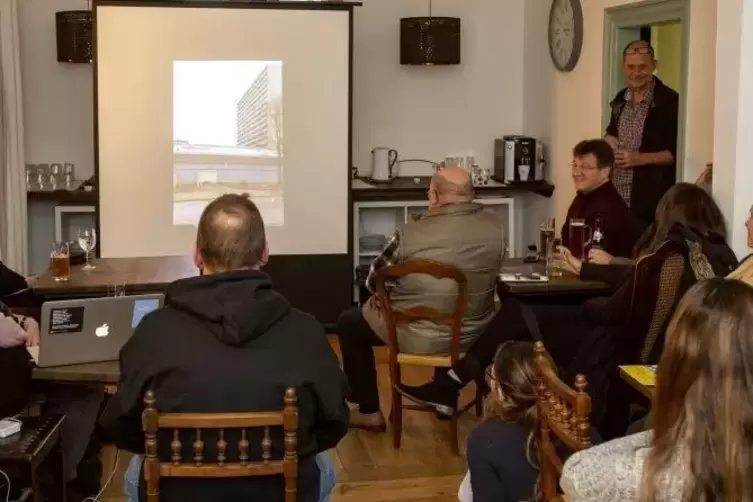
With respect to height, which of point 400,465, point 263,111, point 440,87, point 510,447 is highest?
point 440,87

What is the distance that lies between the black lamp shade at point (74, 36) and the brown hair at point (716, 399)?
5236mm

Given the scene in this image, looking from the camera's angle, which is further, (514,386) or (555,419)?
(514,386)

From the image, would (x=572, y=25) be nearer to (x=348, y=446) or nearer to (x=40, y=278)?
(x=348, y=446)

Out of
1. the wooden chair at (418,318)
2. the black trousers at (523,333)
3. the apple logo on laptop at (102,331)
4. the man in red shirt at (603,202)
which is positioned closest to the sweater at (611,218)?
the man in red shirt at (603,202)

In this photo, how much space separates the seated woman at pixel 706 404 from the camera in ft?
5.74

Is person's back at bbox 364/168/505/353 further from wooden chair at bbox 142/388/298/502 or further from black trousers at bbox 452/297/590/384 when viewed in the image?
wooden chair at bbox 142/388/298/502

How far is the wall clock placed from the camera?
621 cm

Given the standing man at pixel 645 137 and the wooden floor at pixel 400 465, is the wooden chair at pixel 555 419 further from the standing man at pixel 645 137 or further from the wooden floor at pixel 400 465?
the standing man at pixel 645 137

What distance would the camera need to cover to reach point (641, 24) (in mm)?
5535

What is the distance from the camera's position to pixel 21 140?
235 inches

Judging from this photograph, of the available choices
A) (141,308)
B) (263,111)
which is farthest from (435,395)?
(263,111)

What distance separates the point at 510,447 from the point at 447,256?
1.62 meters

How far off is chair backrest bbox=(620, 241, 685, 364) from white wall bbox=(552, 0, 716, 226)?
53.5 inches

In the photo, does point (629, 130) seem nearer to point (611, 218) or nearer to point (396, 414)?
point (611, 218)
